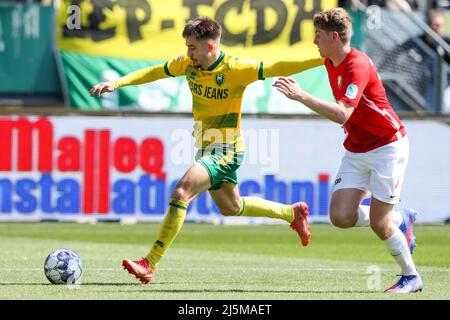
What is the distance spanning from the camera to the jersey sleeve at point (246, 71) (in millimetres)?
10461

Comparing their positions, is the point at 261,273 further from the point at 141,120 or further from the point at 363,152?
the point at 141,120

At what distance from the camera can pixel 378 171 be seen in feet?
31.5

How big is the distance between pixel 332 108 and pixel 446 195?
11541mm

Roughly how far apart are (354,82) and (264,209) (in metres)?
2.45

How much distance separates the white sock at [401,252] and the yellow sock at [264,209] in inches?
76.3

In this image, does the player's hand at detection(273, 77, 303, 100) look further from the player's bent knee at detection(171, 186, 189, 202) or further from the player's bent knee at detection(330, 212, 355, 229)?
the player's bent knee at detection(171, 186, 189, 202)

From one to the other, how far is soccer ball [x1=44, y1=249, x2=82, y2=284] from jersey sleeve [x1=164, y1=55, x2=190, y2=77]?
1953 mm

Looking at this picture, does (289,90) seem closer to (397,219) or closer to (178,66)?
(397,219)

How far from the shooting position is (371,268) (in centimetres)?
1223

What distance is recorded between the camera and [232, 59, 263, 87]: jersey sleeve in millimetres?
10461

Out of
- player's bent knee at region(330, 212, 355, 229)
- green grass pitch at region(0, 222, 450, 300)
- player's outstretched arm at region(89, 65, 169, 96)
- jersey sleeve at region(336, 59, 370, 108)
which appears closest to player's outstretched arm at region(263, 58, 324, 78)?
jersey sleeve at region(336, 59, 370, 108)
